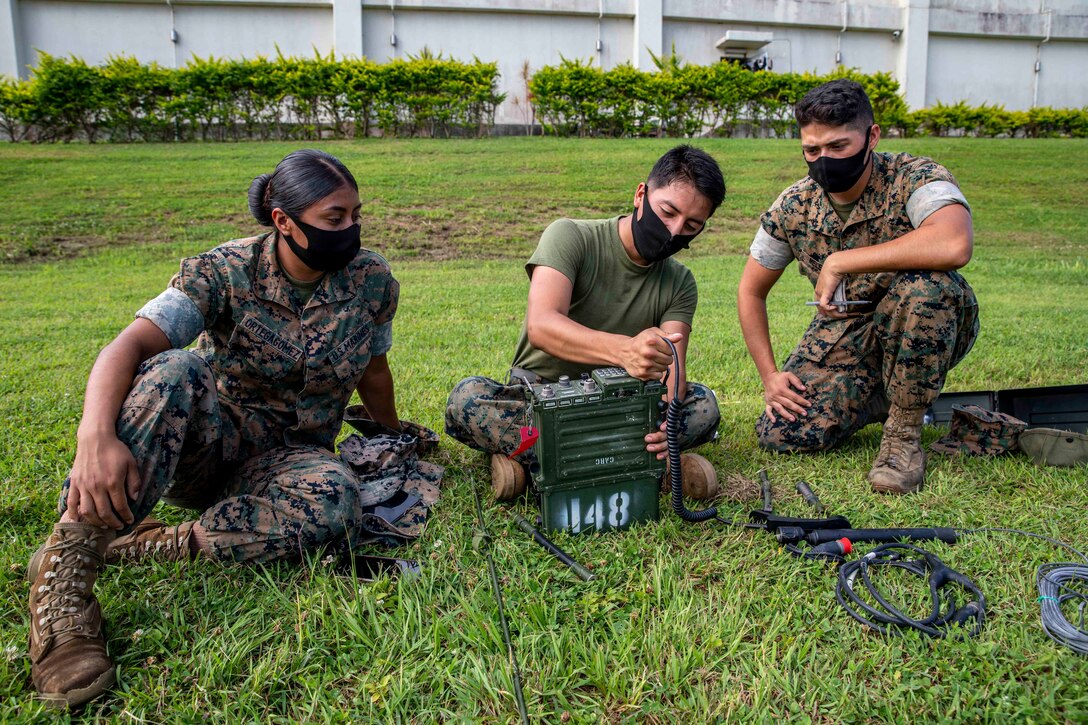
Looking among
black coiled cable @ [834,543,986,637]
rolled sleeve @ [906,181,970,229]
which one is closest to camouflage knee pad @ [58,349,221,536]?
black coiled cable @ [834,543,986,637]

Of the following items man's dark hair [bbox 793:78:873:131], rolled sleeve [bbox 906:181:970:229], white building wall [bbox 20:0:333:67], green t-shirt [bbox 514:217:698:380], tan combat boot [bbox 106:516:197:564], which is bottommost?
tan combat boot [bbox 106:516:197:564]

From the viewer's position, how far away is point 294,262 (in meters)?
2.71

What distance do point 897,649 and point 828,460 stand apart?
1516mm

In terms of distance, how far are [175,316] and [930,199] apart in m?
2.93

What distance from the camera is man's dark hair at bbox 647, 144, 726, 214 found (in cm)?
280

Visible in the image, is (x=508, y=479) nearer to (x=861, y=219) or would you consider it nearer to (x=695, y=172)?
(x=695, y=172)

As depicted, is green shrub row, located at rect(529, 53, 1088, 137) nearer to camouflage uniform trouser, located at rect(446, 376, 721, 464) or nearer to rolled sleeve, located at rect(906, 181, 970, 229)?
rolled sleeve, located at rect(906, 181, 970, 229)

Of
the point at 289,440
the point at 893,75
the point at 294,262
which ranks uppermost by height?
the point at 893,75

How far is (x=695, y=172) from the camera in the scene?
2.80 meters

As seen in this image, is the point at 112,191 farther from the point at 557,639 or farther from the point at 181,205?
the point at 557,639

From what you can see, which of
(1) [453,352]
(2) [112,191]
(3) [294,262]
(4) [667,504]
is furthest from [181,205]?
(4) [667,504]

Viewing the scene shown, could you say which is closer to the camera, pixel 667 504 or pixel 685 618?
pixel 685 618

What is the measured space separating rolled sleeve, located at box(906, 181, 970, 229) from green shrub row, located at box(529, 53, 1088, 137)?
14512 mm

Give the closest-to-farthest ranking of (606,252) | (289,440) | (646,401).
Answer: (646,401), (289,440), (606,252)
